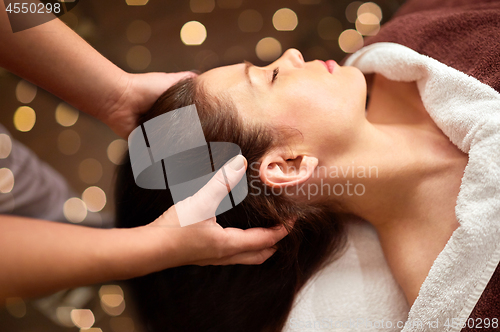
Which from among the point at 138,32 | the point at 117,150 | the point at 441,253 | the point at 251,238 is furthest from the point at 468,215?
the point at 138,32

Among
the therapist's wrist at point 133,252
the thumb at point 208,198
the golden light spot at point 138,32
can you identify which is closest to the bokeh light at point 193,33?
the golden light spot at point 138,32

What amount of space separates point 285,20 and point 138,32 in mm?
541

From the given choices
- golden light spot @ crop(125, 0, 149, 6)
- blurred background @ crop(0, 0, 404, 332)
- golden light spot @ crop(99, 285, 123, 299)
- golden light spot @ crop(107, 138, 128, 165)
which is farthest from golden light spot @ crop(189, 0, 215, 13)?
golden light spot @ crop(99, 285, 123, 299)

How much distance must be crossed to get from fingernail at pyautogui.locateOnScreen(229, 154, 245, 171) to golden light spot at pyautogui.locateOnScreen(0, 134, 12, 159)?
54 centimetres

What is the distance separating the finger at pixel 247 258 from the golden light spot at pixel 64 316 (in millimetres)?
555

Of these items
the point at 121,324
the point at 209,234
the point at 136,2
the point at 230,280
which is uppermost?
the point at 136,2

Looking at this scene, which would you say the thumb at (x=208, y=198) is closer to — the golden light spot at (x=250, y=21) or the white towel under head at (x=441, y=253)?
the white towel under head at (x=441, y=253)

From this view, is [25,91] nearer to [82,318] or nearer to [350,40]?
[82,318]

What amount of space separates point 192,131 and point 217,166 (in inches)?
3.5

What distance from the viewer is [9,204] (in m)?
0.60

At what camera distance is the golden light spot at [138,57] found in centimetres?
86

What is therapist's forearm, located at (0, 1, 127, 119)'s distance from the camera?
0.61 m

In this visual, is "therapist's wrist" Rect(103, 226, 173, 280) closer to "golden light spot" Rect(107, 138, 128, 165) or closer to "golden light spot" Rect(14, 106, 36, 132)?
"golden light spot" Rect(107, 138, 128, 165)

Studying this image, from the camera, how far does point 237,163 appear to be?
1.90 ft
